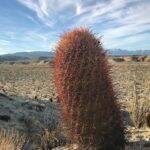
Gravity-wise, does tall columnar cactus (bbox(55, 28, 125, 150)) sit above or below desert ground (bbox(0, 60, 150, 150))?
above

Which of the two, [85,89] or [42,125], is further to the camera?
[42,125]

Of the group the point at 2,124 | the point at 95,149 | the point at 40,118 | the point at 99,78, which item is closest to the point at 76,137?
the point at 95,149

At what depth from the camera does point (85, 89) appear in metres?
5.45

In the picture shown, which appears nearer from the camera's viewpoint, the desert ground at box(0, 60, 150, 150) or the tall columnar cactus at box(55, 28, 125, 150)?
the tall columnar cactus at box(55, 28, 125, 150)

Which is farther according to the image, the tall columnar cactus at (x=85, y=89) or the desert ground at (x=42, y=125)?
the desert ground at (x=42, y=125)

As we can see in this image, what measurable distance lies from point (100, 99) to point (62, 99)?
1.65 ft

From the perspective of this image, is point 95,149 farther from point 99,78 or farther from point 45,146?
point 45,146

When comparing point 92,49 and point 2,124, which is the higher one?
point 92,49

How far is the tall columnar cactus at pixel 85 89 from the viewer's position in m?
5.46

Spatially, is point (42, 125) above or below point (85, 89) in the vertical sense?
below

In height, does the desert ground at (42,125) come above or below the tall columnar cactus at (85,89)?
below

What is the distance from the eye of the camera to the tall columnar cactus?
215 inches

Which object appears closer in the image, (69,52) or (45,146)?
(69,52)

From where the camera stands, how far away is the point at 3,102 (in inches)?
439
